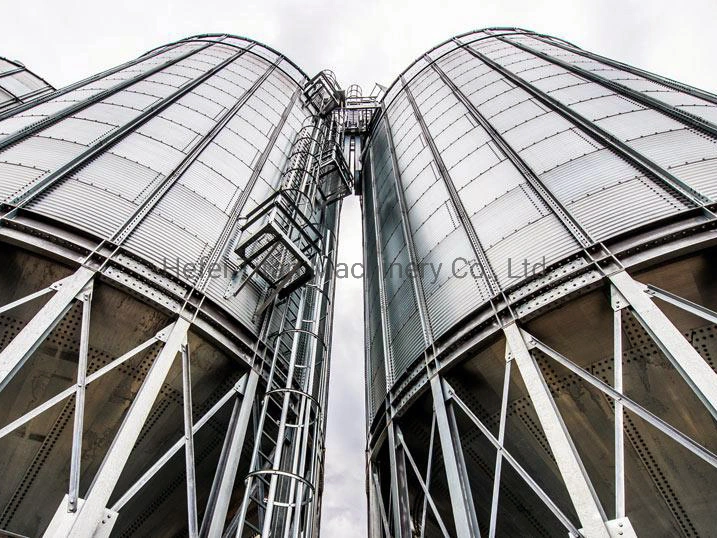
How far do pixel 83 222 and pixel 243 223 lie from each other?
135 inches

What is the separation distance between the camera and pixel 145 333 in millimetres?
7414

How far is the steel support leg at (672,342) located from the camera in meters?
5.02

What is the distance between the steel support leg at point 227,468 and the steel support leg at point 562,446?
4.52 metres

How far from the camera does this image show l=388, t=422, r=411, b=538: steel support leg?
812cm

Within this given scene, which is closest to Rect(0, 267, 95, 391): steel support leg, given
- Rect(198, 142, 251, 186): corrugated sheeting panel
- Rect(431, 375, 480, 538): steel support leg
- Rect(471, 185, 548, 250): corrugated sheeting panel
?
Rect(198, 142, 251, 186): corrugated sheeting panel

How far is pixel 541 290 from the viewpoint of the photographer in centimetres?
716

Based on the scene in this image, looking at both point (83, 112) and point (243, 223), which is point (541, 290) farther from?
point (83, 112)

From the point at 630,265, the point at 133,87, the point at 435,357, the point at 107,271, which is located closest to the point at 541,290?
the point at 630,265

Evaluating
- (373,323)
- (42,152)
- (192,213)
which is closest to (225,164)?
(192,213)

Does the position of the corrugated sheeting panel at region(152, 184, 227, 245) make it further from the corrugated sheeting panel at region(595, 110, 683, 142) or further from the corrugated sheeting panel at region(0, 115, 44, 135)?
the corrugated sheeting panel at region(595, 110, 683, 142)

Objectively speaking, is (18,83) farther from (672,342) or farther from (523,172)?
(672,342)

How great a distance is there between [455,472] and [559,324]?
2.78m

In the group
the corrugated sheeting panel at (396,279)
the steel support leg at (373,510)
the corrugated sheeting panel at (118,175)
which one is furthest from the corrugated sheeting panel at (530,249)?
the corrugated sheeting panel at (118,175)

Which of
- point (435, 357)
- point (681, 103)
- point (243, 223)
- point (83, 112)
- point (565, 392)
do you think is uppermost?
point (83, 112)
